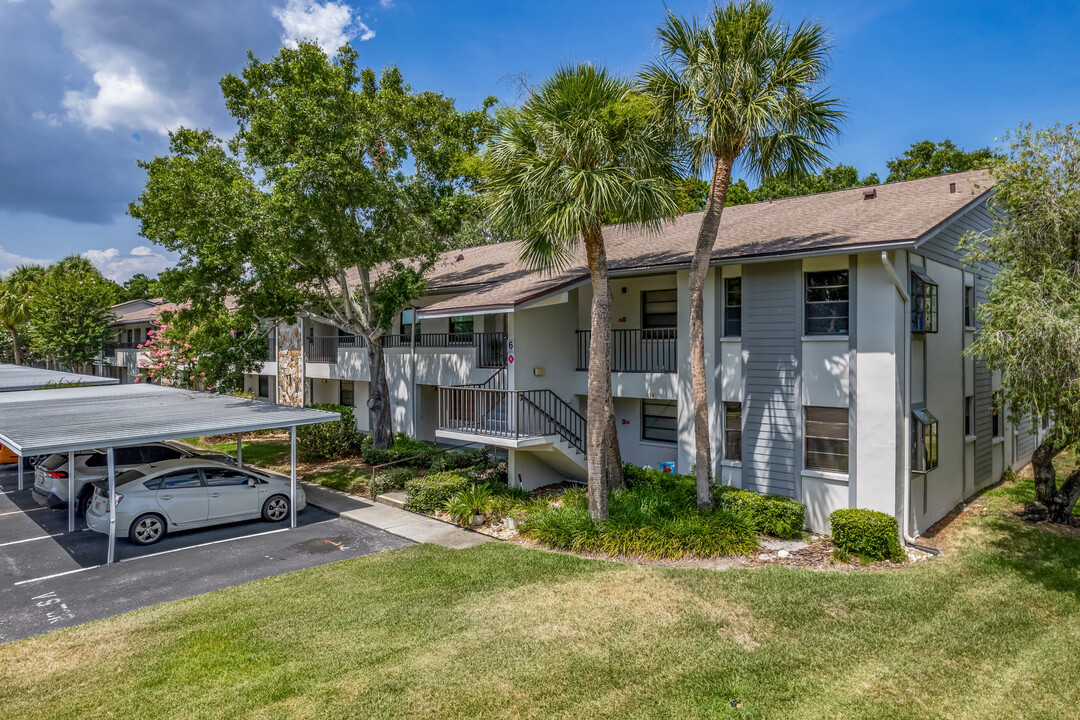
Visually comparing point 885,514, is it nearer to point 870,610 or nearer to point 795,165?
point 870,610

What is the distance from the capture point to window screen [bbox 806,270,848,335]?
12258 millimetres

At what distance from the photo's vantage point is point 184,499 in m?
12.9

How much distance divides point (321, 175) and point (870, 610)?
1469 cm

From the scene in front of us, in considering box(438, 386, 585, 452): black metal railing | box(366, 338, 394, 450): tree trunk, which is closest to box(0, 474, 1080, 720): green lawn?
box(438, 386, 585, 452): black metal railing

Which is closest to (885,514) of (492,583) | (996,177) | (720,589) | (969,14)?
(720,589)

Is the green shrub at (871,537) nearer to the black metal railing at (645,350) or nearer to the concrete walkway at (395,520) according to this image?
the black metal railing at (645,350)

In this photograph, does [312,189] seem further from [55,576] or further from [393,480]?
[55,576]

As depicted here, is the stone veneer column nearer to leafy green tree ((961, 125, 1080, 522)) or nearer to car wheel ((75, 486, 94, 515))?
car wheel ((75, 486, 94, 515))

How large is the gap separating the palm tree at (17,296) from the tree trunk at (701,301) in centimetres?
4892

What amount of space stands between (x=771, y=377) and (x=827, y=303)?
1.85 m

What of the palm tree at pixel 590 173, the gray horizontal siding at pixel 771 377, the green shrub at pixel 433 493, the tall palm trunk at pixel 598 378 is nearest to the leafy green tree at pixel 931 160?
the gray horizontal siding at pixel 771 377

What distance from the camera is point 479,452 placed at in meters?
17.7

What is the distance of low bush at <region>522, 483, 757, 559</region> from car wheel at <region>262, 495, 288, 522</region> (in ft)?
18.9

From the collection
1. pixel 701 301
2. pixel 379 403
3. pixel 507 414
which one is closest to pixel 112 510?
pixel 507 414
